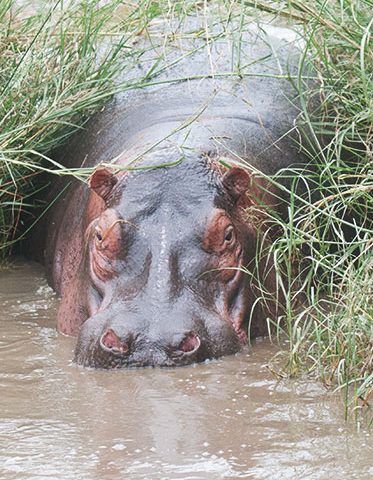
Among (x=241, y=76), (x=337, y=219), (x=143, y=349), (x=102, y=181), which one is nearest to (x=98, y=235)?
(x=102, y=181)

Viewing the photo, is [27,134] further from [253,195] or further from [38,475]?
[38,475]

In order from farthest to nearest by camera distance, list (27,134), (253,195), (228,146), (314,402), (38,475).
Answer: (27,134) < (228,146) < (253,195) < (314,402) < (38,475)

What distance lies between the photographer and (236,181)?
5.40 metres

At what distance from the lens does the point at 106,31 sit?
21.7 ft

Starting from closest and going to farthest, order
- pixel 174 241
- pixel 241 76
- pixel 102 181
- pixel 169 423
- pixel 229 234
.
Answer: pixel 169 423
pixel 174 241
pixel 229 234
pixel 102 181
pixel 241 76

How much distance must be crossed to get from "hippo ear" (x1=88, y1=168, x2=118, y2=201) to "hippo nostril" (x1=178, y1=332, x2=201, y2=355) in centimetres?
87

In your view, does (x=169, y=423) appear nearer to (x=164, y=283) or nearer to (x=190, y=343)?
(x=190, y=343)

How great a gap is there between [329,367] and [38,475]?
1286mm

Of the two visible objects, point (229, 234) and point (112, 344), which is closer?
point (112, 344)

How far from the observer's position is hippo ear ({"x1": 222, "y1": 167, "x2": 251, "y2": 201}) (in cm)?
536

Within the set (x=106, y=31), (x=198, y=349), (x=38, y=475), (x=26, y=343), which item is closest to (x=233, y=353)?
(x=198, y=349)

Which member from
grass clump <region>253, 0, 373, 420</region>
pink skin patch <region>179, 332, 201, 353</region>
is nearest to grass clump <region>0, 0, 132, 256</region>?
grass clump <region>253, 0, 373, 420</region>

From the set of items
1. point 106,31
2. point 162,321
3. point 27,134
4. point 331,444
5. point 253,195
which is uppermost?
point 106,31

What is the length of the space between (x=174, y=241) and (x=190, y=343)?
49 centimetres
